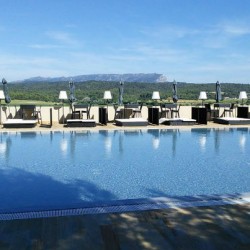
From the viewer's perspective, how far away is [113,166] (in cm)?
693

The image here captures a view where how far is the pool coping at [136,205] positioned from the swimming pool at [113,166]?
0.16 m

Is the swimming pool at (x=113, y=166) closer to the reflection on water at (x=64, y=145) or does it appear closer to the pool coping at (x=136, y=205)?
the reflection on water at (x=64, y=145)

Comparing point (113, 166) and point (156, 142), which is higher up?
point (156, 142)

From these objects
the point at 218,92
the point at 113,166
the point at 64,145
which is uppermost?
the point at 218,92

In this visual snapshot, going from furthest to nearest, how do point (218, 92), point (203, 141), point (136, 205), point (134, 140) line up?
point (218, 92) < point (134, 140) < point (203, 141) < point (136, 205)

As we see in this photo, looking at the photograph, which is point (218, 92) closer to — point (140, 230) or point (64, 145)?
point (64, 145)

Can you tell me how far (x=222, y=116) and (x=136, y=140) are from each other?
246 inches

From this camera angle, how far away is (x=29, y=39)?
30.7 meters

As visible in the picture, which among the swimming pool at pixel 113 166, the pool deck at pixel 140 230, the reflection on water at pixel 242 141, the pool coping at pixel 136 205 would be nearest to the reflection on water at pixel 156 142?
the swimming pool at pixel 113 166

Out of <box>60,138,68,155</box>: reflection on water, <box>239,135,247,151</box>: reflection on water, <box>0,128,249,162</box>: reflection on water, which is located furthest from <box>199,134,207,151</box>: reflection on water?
<box>60,138,68,155</box>: reflection on water

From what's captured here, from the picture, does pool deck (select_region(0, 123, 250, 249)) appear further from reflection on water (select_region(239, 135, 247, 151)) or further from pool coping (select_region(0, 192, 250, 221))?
reflection on water (select_region(239, 135, 247, 151))

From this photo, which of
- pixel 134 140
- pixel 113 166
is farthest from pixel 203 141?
pixel 113 166

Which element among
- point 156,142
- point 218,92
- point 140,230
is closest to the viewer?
point 140,230

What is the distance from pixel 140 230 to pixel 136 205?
2.35ft
